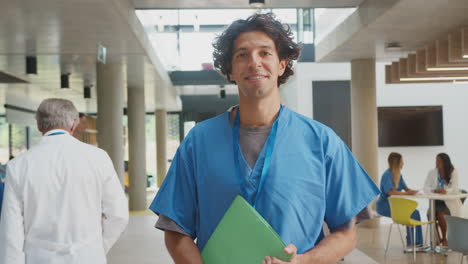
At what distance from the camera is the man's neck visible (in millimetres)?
1821

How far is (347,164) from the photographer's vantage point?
1819 mm

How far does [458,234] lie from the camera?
6.77m

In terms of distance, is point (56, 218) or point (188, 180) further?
point (56, 218)

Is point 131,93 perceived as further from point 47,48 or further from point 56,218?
point 56,218

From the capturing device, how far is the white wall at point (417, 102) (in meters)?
15.3

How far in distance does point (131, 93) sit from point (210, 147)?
16.1 meters

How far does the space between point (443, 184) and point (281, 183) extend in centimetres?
864

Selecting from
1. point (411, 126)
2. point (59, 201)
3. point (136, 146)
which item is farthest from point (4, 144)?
point (59, 201)

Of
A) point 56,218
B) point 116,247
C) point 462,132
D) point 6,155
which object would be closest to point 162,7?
point 116,247

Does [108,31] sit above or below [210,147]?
above

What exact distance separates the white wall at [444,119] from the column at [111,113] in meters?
6.11

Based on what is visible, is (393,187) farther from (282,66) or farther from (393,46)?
(282,66)

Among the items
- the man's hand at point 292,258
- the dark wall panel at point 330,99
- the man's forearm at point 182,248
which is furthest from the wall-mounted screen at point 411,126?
the man's hand at point 292,258

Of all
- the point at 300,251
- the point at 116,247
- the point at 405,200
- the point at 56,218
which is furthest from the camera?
the point at 116,247
